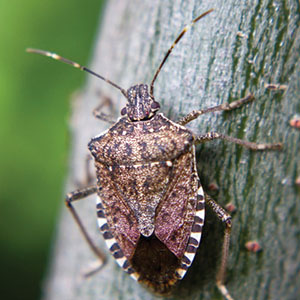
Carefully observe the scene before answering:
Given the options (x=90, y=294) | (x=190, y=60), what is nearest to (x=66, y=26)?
(x=190, y=60)

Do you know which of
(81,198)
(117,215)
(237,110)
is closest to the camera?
(237,110)

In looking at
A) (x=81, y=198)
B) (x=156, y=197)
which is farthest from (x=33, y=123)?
(x=156, y=197)

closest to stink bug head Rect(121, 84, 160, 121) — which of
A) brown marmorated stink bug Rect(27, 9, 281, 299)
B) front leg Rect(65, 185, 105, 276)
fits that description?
brown marmorated stink bug Rect(27, 9, 281, 299)

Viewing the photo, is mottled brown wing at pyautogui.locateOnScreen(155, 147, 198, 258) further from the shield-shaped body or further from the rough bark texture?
the rough bark texture

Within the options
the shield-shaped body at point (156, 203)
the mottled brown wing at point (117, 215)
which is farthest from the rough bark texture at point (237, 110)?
the mottled brown wing at point (117, 215)

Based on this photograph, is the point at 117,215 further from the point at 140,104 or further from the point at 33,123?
the point at 33,123

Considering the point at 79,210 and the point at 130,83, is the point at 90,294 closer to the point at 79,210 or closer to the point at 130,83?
the point at 79,210
